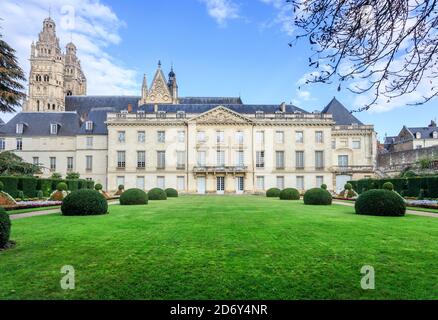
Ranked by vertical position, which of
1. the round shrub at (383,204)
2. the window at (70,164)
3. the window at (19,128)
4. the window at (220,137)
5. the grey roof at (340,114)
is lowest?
the round shrub at (383,204)

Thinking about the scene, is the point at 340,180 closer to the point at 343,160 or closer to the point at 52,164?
the point at 343,160

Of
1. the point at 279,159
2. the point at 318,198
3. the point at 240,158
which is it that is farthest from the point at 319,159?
the point at 318,198

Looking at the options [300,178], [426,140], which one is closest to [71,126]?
A: [300,178]

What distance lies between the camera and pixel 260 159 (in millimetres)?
38062

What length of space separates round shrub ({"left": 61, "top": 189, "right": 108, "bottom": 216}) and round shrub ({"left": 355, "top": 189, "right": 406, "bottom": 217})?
32.8 feet

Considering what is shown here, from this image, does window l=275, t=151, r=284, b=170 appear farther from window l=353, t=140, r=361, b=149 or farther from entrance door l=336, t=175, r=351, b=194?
window l=353, t=140, r=361, b=149

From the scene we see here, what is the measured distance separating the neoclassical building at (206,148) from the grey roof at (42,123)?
13 centimetres

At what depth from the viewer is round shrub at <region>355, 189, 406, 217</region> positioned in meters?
11.6

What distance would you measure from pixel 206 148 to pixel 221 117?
4.04 meters

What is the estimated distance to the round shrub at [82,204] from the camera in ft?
38.3

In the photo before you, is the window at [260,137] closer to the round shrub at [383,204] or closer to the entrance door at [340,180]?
the entrance door at [340,180]

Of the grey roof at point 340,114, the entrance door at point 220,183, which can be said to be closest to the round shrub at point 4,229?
the entrance door at point 220,183
